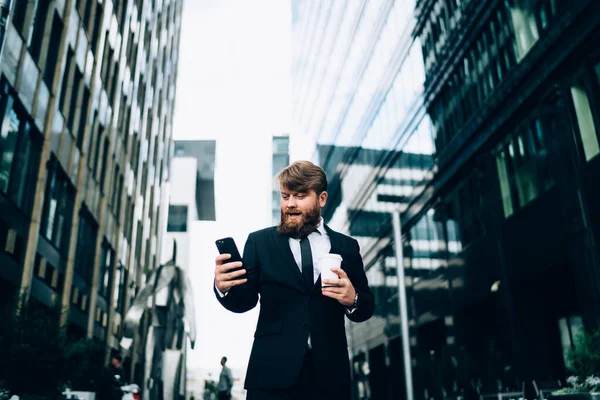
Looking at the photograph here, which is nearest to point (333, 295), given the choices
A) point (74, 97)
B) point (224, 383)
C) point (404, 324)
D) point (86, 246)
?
point (404, 324)

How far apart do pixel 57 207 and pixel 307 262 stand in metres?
17.0

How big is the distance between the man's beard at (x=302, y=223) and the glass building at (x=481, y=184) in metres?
12.0

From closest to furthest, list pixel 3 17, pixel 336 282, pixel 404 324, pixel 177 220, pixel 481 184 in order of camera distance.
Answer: pixel 336 282
pixel 3 17
pixel 404 324
pixel 481 184
pixel 177 220

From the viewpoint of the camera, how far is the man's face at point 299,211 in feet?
8.48

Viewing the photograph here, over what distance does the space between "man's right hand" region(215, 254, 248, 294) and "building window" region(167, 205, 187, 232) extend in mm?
74084

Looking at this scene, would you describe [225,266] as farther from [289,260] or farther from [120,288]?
[120,288]

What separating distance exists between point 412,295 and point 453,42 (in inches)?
527

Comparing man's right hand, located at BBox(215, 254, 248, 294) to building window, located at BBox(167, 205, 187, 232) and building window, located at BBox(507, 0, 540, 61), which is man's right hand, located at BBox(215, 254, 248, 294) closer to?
building window, located at BBox(507, 0, 540, 61)

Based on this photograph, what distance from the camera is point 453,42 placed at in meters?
23.8

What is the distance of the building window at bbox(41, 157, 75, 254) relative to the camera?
1648cm

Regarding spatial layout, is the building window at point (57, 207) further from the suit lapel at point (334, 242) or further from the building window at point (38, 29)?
the suit lapel at point (334, 242)

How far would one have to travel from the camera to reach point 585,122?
14664 millimetres

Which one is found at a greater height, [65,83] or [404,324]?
[65,83]

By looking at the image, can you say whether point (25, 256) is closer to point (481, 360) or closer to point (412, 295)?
point (481, 360)
